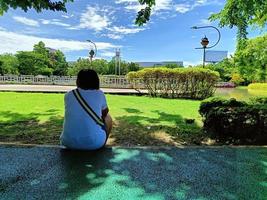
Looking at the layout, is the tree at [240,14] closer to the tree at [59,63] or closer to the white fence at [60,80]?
the white fence at [60,80]

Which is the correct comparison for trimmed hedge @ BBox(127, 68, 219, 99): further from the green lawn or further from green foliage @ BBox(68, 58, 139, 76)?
green foliage @ BBox(68, 58, 139, 76)

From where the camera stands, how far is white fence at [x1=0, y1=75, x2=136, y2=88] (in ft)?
81.5

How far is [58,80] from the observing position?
2994cm

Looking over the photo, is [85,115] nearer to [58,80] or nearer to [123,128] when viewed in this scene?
[123,128]

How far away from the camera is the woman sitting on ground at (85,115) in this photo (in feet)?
14.8

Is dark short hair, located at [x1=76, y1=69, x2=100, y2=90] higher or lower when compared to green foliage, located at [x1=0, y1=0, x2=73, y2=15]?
lower

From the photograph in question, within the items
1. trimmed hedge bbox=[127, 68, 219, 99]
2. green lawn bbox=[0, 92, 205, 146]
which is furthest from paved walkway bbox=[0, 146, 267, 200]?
trimmed hedge bbox=[127, 68, 219, 99]

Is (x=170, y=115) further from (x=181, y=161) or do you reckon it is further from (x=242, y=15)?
(x=181, y=161)

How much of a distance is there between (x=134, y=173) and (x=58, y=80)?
26912 millimetres

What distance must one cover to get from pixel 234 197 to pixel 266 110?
2.92m

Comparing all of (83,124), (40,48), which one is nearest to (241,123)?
(83,124)

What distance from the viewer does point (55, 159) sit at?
172 inches

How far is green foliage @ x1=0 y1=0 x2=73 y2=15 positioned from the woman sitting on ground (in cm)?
391

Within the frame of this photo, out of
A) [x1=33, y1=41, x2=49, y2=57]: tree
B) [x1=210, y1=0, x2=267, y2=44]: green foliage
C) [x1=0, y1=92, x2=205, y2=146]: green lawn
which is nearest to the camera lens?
[x1=0, y1=92, x2=205, y2=146]: green lawn
